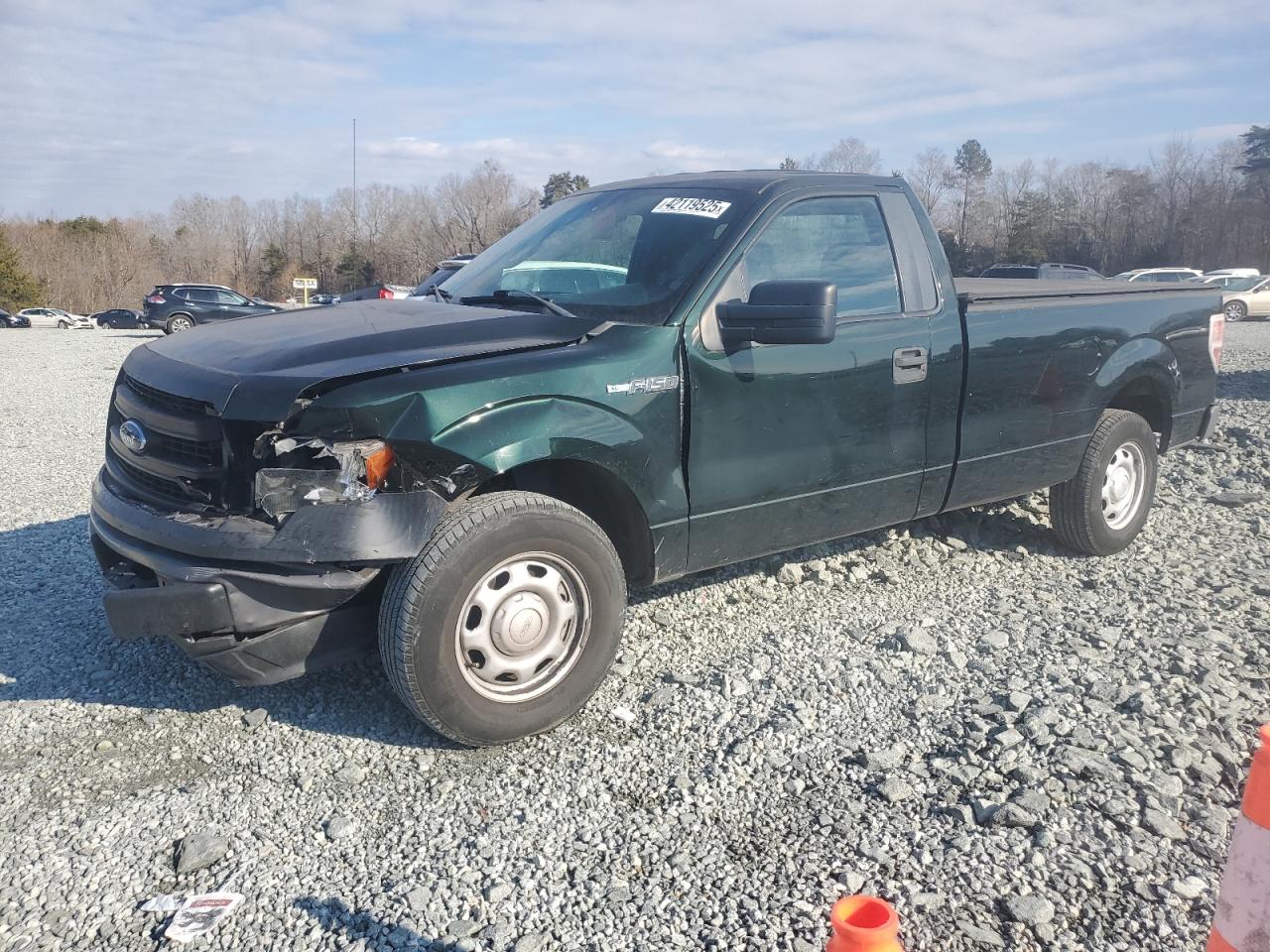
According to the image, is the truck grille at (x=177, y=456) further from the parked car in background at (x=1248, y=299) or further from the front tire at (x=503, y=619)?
the parked car in background at (x=1248, y=299)

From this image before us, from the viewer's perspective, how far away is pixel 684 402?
378 centimetres

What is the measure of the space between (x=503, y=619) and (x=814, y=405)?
5.26 ft

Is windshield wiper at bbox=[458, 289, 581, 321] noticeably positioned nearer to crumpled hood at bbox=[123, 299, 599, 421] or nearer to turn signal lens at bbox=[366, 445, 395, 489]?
crumpled hood at bbox=[123, 299, 599, 421]

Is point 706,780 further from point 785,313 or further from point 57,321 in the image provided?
point 57,321

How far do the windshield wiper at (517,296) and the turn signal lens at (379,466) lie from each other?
109 centimetres

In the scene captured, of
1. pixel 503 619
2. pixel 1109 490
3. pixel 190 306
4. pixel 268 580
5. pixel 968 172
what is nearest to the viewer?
pixel 268 580

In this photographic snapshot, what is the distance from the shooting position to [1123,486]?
578cm

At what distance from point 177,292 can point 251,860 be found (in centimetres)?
3311

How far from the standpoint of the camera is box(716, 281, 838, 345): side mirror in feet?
11.9

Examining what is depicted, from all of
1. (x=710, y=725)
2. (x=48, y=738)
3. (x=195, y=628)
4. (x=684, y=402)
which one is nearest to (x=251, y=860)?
(x=195, y=628)

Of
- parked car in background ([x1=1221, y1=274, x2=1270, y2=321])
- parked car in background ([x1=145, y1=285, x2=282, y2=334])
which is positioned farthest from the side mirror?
parked car in background ([x1=1221, y1=274, x2=1270, y2=321])

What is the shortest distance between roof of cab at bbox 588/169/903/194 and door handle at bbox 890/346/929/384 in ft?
2.67

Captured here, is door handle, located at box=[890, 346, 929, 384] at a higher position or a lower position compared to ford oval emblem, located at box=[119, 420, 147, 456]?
higher

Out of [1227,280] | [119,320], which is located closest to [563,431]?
[1227,280]
